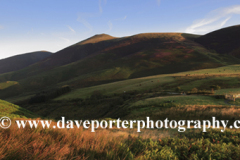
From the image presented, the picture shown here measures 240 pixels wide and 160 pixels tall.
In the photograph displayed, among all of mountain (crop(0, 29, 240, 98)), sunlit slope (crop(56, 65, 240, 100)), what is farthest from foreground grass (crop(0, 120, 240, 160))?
mountain (crop(0, 29, 240, 98))

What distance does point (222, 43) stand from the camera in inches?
4574

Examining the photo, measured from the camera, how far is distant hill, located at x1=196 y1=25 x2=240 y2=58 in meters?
105

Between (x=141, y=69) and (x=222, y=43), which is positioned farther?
(x=222, y=43)

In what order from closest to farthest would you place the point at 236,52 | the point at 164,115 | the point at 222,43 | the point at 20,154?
the point at 20,154, the point at 164,115, the point at 236,52, the point at 222,43

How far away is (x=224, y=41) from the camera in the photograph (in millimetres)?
117562

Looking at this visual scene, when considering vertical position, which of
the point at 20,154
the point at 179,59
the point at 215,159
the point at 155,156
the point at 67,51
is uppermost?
the point at 67,51

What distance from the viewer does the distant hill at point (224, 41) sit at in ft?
344

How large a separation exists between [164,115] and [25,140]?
1623 cm

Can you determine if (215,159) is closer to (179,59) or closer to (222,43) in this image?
(179,59)

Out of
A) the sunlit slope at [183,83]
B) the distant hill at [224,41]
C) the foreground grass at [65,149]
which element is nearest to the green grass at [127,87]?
the sunlit slope at [183,83]

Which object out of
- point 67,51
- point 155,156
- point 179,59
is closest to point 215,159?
point 155,156

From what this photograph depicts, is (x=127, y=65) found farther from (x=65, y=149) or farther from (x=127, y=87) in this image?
(x=65, y=149)

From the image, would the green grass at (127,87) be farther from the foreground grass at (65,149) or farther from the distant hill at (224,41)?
the distant hill at (224,41)

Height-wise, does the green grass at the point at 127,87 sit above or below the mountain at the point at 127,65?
below
